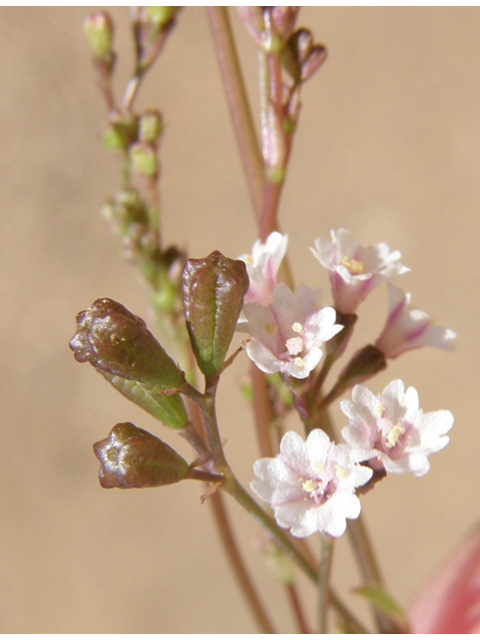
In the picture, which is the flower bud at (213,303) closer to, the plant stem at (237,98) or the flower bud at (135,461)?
the flower bud at (135,461)

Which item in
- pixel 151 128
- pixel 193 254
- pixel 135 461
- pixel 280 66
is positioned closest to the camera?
pixel 135 461

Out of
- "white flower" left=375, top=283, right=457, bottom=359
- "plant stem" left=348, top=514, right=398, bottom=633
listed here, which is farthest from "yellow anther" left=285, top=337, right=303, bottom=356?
"plant stem" left=348, top=514, right=398, bottom=633

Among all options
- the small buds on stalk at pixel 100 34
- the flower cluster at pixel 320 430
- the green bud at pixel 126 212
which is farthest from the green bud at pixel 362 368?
the small buds on stalk at pixel 100 34

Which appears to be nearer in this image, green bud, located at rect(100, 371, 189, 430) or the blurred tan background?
green bud, located at rect(100, 371, 189, 430)

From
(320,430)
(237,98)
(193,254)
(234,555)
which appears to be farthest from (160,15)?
(193,254)

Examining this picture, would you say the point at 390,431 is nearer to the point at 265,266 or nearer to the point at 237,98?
the point at 265,266

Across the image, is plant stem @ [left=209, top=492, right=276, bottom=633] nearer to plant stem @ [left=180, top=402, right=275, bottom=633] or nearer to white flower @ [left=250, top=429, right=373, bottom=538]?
plant stem @ [left=180, top=402, right=275, bottom=633]
